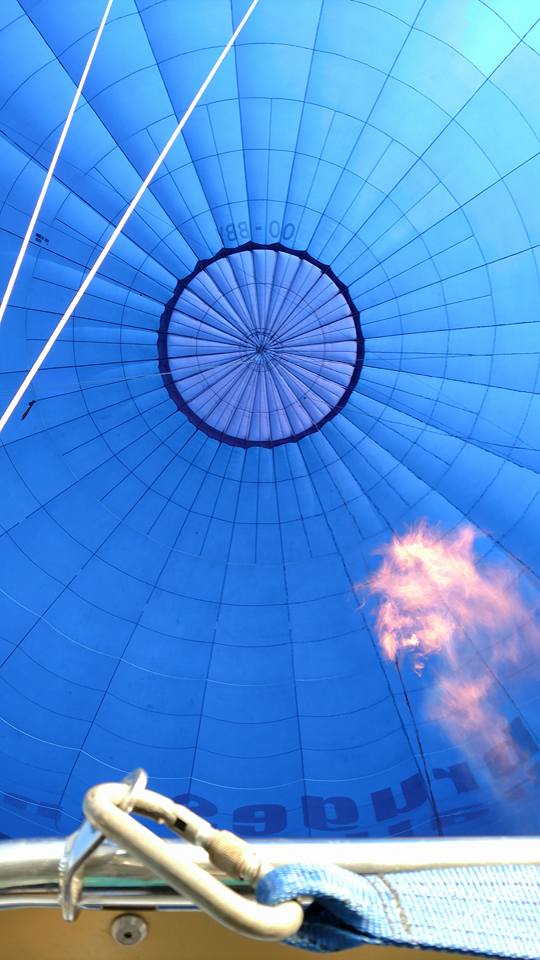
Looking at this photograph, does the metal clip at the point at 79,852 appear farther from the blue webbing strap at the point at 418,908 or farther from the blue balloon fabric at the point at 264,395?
the blue balloon fabric at the point at 264,395

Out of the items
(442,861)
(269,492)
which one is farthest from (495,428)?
(442,861)

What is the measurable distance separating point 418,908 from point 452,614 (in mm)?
6564

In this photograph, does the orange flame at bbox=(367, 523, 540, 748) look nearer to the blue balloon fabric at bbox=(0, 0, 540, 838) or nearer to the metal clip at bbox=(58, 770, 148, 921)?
the blue balloon fabric at bbox=(0, 0, 540, 838)

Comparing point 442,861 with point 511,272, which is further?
point 511,272

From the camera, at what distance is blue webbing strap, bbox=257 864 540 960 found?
4.08 ft

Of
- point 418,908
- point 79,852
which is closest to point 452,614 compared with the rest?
point 418,908

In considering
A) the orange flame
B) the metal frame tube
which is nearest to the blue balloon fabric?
the orange flame

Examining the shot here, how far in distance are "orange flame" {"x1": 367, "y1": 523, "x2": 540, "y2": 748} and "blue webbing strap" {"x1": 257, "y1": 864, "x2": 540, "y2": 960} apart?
6401 millimetres

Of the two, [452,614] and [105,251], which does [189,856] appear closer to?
[105,251]

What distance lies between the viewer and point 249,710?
7.71 m

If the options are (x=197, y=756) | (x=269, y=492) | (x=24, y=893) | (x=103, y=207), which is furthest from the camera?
(x=269, y=492)

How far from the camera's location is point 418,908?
1.30 metres

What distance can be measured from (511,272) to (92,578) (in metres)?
4.14

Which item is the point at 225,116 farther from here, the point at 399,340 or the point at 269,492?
the point at 269,492
